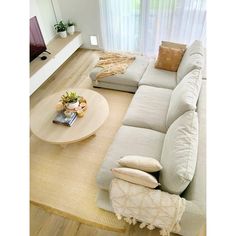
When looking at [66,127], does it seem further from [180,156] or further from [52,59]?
[52,59]

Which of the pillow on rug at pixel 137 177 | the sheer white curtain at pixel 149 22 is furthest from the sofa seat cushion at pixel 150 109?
the sheer white curtain at pixel 149 22

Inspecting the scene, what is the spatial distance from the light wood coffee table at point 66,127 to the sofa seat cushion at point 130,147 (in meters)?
0.33

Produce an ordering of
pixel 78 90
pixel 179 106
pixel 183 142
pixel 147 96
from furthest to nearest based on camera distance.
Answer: pixel 78 90 < pixel 147 96 < pixel 179 106 < pixel 183 142

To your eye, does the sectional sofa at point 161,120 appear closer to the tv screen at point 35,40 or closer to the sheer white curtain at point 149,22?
the sheer white curtain at point 149,22

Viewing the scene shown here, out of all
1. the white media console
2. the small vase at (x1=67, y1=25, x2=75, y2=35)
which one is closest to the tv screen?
the white media console

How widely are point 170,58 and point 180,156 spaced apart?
70.8 inches

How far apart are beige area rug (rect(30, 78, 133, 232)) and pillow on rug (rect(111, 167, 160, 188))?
0.53 metres

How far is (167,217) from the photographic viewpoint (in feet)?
4.66

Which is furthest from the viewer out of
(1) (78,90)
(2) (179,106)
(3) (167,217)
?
(1) (78,90)

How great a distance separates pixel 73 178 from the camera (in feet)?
7.07

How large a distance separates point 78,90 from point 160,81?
1.14 meters

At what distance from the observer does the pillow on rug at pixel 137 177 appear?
Answer: 147 cm
